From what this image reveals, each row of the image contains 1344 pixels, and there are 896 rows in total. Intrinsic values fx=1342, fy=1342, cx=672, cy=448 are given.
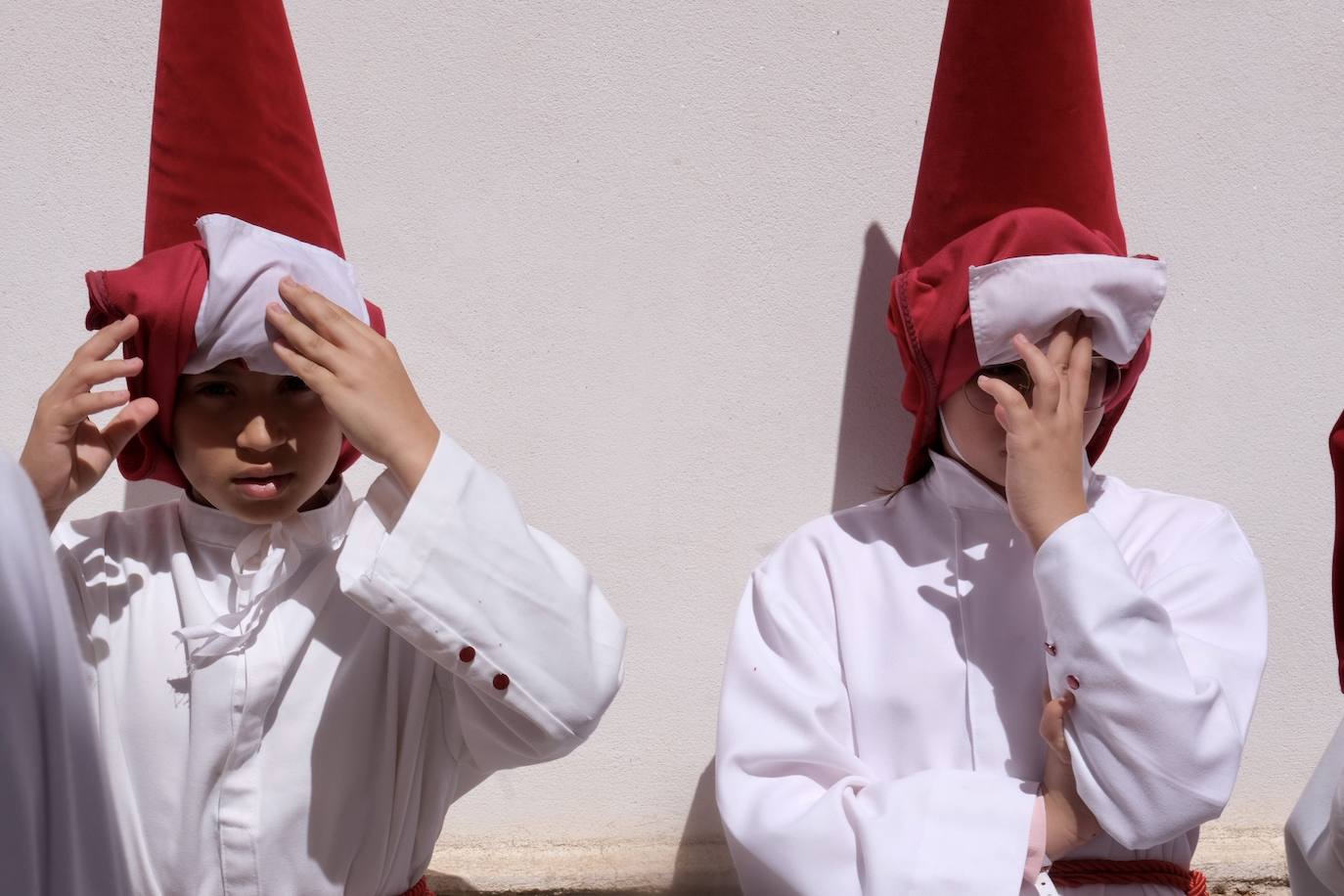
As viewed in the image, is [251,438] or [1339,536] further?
[1339,536]

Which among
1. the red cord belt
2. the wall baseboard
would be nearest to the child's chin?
the wall baseboard

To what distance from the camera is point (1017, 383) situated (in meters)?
1.93

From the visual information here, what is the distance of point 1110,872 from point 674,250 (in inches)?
48.7

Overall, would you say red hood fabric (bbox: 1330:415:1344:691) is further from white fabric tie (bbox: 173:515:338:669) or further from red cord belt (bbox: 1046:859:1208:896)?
white fabric tie (bbox: 173:515:338:669)

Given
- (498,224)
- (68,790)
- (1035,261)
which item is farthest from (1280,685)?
(68,790)

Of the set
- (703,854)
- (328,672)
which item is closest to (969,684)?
(703,854)

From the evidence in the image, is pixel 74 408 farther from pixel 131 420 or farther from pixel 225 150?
pixel 225 150

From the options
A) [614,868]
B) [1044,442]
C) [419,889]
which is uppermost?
[1044,442]

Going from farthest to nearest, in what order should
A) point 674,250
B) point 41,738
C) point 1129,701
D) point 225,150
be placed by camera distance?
point 674,250, point 225,150, point 1129,701, point 41,738

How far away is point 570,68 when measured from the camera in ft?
7.75

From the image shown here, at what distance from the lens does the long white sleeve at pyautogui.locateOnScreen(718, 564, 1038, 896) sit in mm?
1701

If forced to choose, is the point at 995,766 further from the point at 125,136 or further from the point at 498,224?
the point at 125,136

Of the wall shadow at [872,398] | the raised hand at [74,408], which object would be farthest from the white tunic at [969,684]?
the raised hand at [74,408]

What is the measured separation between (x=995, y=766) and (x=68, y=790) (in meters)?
1.27
